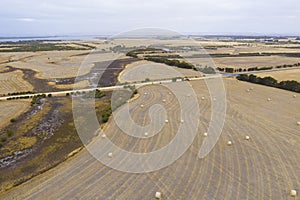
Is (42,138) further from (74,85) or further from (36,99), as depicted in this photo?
(74,85)

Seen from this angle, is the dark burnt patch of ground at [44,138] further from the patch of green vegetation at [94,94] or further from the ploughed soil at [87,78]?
the ploughed soil at [87,78]

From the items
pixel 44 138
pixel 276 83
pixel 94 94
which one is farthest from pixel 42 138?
pixel 276 83

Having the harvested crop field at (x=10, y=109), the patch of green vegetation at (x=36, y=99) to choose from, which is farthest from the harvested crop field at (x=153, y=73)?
the harvested crop field at (x=10, y=109)

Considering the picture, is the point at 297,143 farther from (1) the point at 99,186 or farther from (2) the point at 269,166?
(1) the point at 99,186

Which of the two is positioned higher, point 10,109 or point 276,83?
point 276,83

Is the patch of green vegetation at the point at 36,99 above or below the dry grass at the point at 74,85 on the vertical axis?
above

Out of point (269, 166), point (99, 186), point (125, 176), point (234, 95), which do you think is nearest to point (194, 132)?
point (269, 166)

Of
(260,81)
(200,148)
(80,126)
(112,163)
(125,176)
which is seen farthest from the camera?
(260,81)

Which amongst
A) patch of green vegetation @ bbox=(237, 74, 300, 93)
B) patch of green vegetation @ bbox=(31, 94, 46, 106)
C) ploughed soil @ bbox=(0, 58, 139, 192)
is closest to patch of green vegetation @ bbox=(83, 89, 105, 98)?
ploughed soil @ bbox=(0, 58, 139, 192)
